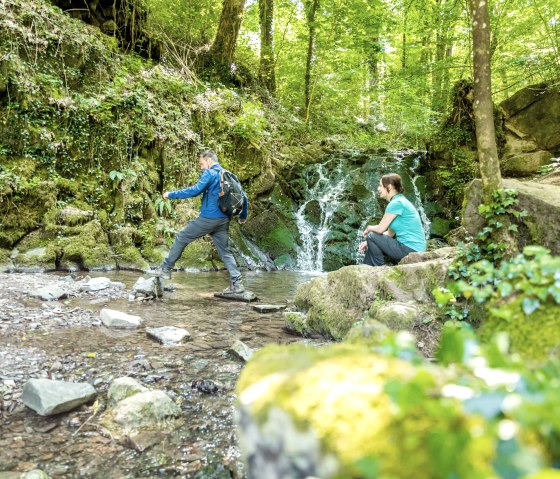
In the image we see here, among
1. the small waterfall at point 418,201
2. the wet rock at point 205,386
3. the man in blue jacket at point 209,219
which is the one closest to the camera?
the wet rock at point 205,386

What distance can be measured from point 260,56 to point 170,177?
9186 mm

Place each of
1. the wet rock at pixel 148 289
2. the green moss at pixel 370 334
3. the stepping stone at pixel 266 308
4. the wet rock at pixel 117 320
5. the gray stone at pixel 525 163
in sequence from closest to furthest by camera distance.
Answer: the green moss at pixel 370 334 → the wet rock at pixel 117 320 → the stepping stone at pixel 266 308 → the wet rock at pixel 148 289 → the gray stone at pixel 525 163

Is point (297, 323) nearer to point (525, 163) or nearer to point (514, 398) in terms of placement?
point (514, 398)

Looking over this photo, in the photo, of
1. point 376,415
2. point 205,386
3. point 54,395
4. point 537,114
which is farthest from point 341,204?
point 376,415

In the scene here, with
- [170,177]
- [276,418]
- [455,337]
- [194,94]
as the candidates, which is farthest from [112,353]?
[194,94]

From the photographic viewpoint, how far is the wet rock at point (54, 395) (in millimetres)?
2695

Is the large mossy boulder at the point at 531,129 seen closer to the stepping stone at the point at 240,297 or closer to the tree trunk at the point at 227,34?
the tree trunk at the point at 227,34

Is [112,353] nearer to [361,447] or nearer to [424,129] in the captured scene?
[361,447]

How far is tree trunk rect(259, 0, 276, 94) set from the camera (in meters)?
16.3

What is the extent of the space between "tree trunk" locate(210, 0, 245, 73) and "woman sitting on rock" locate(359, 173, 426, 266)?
11.2 meters

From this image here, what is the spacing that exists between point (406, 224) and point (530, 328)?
4.23m

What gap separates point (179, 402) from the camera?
301cm

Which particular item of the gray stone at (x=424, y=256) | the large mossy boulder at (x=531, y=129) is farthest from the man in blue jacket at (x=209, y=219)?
the large mossy boulder at (x=531, y=129)

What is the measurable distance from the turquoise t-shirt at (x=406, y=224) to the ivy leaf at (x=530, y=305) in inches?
158
